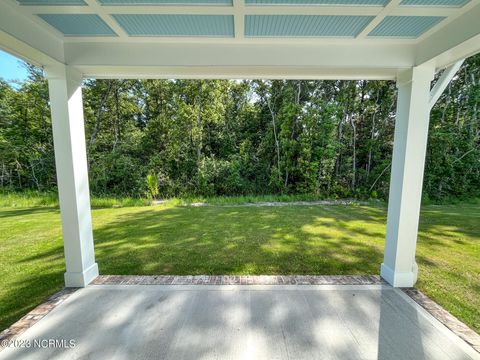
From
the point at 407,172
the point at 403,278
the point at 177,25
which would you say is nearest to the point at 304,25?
the point at 177,25

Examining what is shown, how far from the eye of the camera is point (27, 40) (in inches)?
69.5

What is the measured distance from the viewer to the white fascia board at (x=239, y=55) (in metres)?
2.19

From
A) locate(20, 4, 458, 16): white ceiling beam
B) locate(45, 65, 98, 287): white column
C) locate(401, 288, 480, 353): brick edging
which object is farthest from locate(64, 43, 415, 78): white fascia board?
locate(401, 288, 480, 353): brick edging

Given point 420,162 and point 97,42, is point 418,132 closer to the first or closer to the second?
point 420,162

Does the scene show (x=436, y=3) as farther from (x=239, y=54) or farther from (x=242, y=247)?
(x=242, y=247)

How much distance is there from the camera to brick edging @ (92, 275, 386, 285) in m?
2.54

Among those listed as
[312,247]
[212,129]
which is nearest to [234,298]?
[312,247]

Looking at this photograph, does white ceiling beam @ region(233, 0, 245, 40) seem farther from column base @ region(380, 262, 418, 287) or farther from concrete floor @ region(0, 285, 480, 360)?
column base @ region(380, 262, 418, 287)

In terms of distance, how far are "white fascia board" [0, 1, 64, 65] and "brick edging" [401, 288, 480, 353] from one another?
4.10m

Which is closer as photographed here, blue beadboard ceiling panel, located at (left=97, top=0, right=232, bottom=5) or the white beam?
blue beadboard ceiling panel, located at (left=97, top=0, right=232, bottom=5)

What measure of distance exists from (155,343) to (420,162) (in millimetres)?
2913

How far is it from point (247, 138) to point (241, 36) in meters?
7.31

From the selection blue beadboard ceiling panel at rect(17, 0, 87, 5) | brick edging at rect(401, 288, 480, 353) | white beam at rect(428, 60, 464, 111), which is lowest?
brick edging at rect(401, 288, 480, 353)

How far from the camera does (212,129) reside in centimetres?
944
